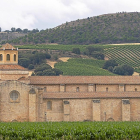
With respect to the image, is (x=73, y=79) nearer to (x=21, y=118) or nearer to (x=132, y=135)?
(x=21, y=118)

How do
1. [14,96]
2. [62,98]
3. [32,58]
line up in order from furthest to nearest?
1. [32,58]
2. [62,98]
3. [14,96]

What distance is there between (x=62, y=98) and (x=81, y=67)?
43827 mm

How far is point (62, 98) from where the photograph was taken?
6550 centimetres

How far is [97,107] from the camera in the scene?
6556 cm

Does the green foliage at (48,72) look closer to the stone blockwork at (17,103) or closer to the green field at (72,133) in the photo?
the stone blockwork at (17,103)

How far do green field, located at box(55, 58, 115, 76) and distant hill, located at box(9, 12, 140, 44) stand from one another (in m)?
32.6

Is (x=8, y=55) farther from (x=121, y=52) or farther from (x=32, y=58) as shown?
(x=121, y=52)

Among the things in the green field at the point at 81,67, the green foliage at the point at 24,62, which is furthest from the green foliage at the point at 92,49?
the green foliage at the point at 24,62

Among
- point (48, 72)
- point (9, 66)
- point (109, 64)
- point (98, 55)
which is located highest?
point (98, 55)

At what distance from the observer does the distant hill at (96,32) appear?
15700 centimetres

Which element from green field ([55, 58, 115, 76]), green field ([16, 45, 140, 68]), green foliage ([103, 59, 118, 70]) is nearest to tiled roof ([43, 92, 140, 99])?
green field ([55, 58, 115, 76])

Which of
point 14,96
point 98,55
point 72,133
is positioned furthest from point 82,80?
point 98,55

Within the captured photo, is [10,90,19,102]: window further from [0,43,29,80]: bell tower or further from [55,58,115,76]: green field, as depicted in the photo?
[55,58,115,76]: green field

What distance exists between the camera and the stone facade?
206 ft
